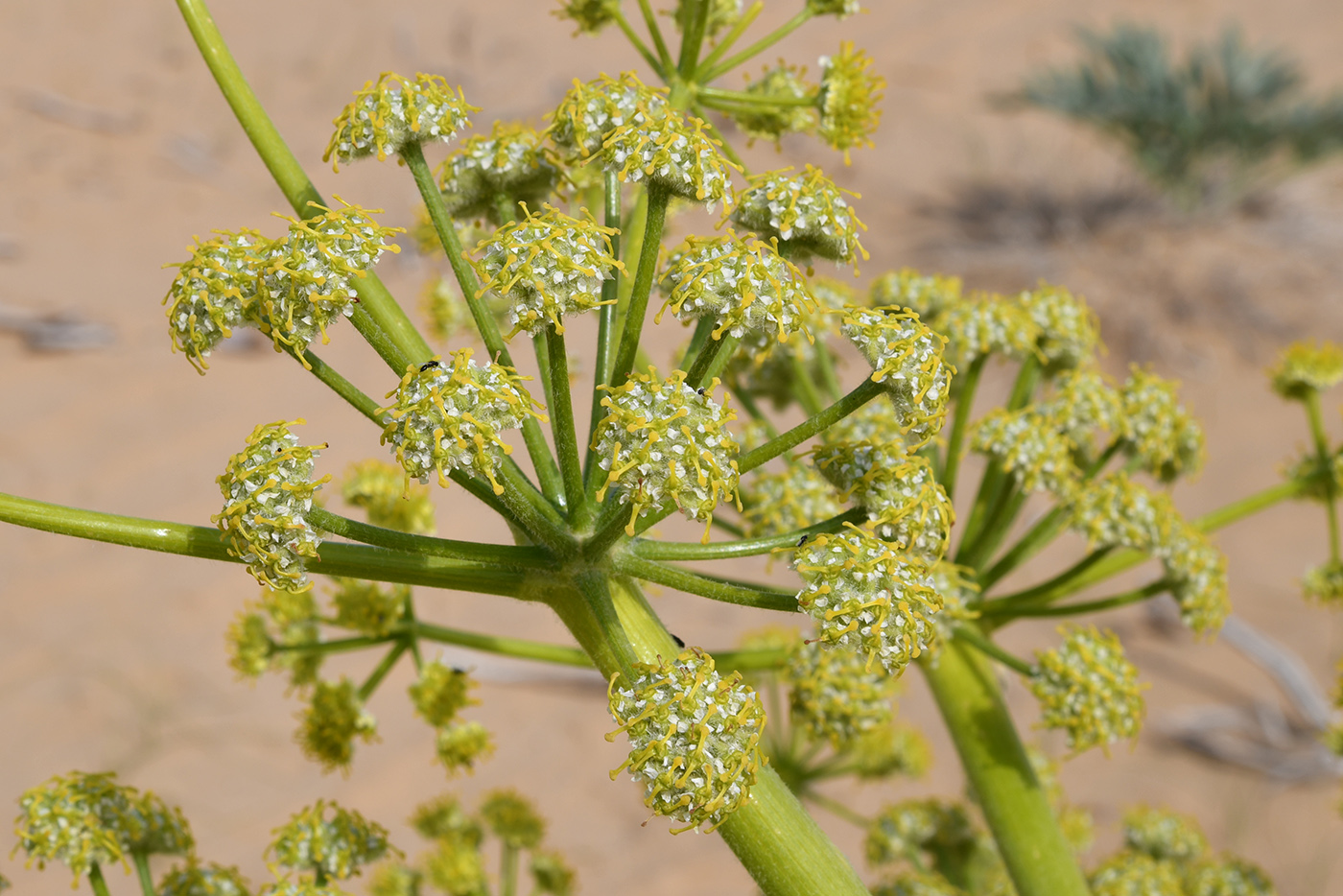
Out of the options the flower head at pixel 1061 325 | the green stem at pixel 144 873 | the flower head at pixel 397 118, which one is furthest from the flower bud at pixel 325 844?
the flower head at pixel 1061 325

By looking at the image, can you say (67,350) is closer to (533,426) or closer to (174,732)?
(174,732)

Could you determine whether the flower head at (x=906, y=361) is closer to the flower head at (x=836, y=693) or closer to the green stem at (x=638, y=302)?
the green stem at (x=638, y=302)

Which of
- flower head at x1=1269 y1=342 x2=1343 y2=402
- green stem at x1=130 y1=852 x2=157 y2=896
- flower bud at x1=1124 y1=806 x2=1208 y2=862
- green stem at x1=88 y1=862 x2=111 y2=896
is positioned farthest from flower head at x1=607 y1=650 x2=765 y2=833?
flower head at x1=1269 y1=342 x2=1343 y2=402

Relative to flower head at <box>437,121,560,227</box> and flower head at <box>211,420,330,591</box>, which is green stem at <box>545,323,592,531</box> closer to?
flower head at <box>211,420,330,591</box>

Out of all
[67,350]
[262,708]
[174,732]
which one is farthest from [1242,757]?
[67,350]

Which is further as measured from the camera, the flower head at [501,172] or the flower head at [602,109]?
the flower head at [501,172]

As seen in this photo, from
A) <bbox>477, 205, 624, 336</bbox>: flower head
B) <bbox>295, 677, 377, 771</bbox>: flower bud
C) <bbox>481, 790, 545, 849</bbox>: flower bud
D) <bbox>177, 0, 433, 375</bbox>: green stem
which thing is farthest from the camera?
<bbox>481, 790, 545, 849</bbox>: flower bud

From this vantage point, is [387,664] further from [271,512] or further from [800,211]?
[800,211]
